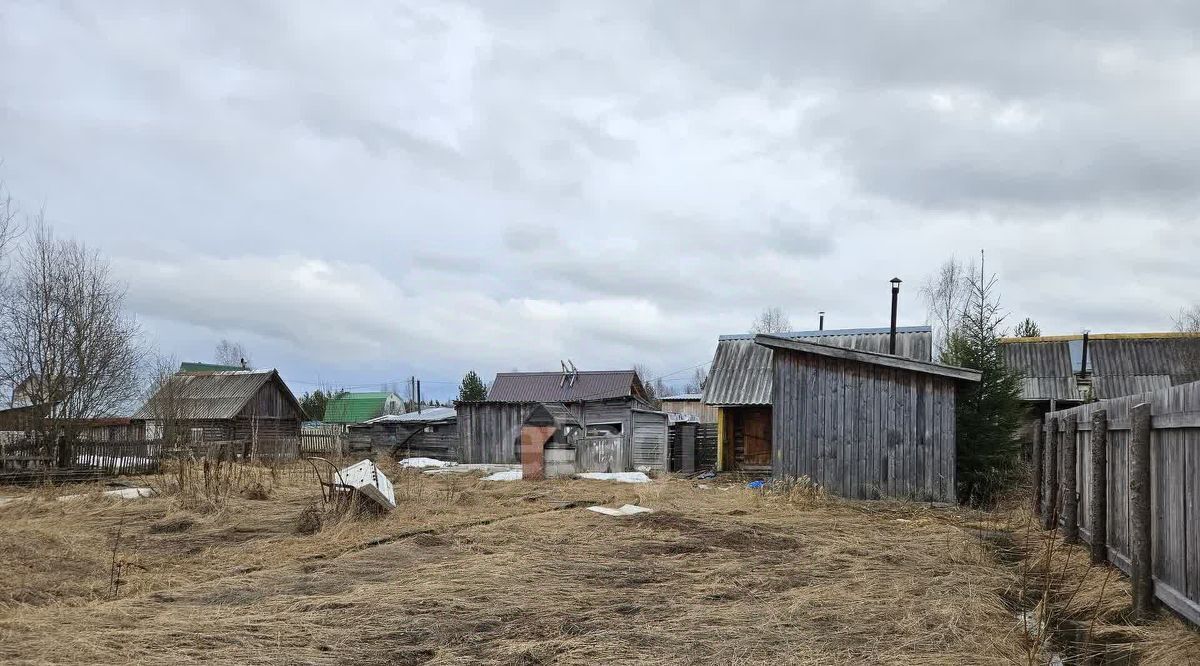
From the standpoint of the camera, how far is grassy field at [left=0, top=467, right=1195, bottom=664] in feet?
18.2

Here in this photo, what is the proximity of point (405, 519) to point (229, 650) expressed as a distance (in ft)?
21.4

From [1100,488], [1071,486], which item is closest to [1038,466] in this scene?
[1071,486]

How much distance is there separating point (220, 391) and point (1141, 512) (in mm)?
39600

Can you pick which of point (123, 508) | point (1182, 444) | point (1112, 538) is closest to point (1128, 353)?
point (1112, 538)

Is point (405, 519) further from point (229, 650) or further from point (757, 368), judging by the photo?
point (757, 368)

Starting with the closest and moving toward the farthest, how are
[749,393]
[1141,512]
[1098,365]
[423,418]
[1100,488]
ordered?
[1141,512] < [1100,488] < [749,393] < [1098,365] < [423,418]

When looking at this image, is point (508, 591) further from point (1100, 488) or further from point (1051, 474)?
point (1051, 474)

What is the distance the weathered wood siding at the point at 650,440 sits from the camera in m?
27.1

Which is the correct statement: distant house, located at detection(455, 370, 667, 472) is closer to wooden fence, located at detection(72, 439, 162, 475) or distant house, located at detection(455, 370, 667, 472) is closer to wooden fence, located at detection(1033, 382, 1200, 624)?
wooden fence, located at detection(72, 439, 162, 475)

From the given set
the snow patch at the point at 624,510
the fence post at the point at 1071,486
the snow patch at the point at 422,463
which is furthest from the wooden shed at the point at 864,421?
the snow patch at the point at 422,463

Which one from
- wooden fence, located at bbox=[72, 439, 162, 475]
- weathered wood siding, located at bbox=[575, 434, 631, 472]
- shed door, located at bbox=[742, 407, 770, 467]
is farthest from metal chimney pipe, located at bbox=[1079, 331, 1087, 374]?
wooden fence, located at bbox=[72, 439, 162, 475]

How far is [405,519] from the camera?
11938mm

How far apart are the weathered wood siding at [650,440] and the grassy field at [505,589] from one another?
554 inches

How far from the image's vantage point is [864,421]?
15828 mm
